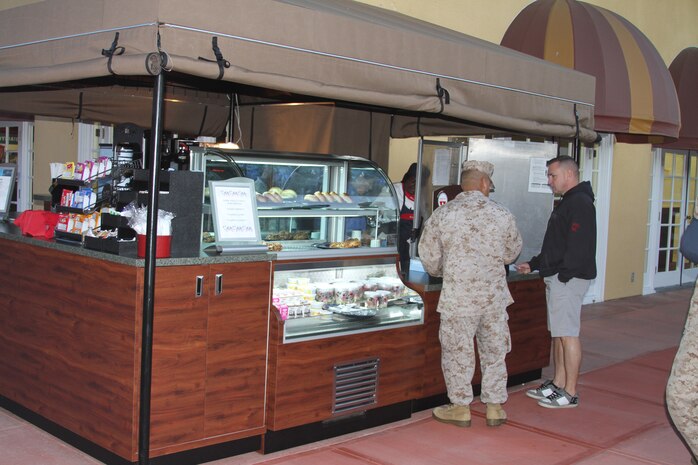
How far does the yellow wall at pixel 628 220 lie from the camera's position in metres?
11.9

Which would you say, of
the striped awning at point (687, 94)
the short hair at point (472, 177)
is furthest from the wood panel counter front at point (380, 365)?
the striped awning at point (687, 94)

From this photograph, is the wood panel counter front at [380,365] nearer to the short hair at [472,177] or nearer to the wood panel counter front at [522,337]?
the wood panel counter front at [522,337]

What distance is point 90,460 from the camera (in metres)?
4.34

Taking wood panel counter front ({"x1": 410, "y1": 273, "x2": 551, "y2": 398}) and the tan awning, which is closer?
the tan awning

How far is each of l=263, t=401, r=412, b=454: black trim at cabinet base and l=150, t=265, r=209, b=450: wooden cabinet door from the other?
0.53 meters

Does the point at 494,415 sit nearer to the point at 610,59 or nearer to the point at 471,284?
the point at 471,284

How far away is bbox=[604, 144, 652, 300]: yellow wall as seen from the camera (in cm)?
1186

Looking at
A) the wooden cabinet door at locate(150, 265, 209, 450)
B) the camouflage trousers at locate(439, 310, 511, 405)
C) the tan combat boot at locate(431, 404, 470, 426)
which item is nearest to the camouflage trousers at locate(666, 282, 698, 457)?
the camouflage trousers at locate(439, 310, 511, 405)

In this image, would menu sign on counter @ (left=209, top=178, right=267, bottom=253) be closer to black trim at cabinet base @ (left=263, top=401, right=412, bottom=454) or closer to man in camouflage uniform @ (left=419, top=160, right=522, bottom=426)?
black trim at cabinet base @ (left=263, top=401, right=412, bottom=454)

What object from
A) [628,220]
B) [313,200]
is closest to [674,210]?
[628,220]

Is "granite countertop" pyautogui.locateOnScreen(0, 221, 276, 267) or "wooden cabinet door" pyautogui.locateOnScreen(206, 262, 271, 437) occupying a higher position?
"granite countertop" pyautogui.locateOnScreen(0, 221, 276, 267)

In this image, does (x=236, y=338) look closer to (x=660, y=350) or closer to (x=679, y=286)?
(x=660, y=350)

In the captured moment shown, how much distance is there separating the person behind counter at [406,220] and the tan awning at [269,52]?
46.9 inches

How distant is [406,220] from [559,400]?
194 centimetres
